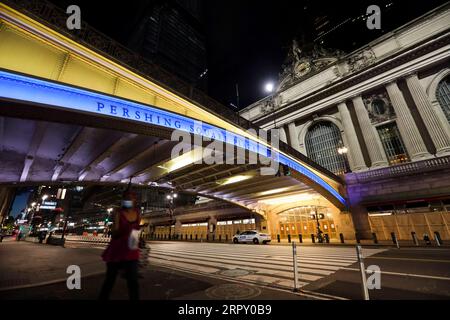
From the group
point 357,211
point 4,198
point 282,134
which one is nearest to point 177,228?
point 4,198

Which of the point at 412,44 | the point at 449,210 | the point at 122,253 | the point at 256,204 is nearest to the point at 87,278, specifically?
the point at 122,253

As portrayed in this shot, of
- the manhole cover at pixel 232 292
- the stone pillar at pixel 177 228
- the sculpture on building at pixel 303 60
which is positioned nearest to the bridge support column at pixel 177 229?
the stone pillar at pixel 177 228

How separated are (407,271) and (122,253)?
326 inches

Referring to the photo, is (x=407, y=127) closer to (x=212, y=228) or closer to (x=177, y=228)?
(x=212, y=228)

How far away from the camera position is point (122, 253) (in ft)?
10.4

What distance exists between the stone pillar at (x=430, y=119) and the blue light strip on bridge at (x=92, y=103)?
24.6 m

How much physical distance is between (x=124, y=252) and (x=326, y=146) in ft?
110

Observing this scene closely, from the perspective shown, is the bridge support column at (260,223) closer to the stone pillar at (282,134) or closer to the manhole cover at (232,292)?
the stone pillar at (282,134)

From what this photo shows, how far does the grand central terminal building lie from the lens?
64.1 ft

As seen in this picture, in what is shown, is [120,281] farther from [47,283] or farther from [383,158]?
[383,158]

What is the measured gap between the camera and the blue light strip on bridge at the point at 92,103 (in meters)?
4.84

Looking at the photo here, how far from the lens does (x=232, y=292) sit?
4.52 m

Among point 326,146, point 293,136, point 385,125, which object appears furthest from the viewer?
point 293,136

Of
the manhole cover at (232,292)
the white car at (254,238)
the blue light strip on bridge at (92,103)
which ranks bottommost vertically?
the manhole cover at (232,292)
